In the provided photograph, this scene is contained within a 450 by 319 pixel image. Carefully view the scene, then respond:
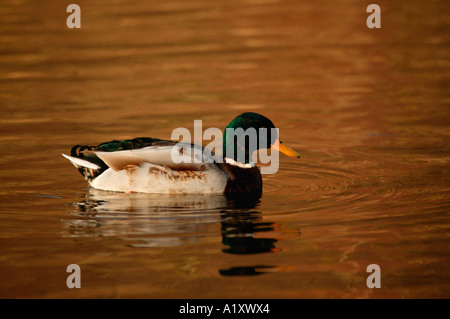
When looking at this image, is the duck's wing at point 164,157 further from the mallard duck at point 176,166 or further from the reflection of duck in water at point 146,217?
the reflection of duck in water at point 146,217

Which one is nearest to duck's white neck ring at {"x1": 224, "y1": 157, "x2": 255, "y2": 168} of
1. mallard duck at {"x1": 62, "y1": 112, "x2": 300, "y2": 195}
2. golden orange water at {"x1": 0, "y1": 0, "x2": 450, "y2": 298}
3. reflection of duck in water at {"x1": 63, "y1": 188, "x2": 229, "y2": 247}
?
mallard duck at {"x1": 62, "y1": 112, "x2": 300, "y2": 195}

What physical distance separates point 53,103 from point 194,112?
7.90 feet

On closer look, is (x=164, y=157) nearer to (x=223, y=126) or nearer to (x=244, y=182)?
(x=244, y=182)

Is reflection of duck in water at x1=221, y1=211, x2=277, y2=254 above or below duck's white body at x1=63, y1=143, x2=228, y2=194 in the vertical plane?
below

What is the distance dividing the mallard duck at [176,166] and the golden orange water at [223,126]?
0.69ft

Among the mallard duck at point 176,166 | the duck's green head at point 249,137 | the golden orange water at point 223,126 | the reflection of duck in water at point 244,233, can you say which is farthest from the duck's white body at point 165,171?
the reflection of duck in water at point 244,233

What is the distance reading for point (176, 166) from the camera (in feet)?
32.2

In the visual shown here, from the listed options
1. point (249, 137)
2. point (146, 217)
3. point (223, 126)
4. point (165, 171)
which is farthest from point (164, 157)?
point (223, 126)

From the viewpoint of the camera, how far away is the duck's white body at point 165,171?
9805 mm

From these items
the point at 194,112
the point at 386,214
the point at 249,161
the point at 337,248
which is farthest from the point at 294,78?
the point at 337,248

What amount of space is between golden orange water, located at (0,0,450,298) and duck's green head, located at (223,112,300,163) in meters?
0.47

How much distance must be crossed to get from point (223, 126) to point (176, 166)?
3.11 meters

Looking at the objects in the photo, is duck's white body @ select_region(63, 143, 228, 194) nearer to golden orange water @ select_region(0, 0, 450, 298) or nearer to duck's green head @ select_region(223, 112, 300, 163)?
golden orange water @ select_region(0, 0, 450, 298)

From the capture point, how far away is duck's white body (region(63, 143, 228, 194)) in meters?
9.80
